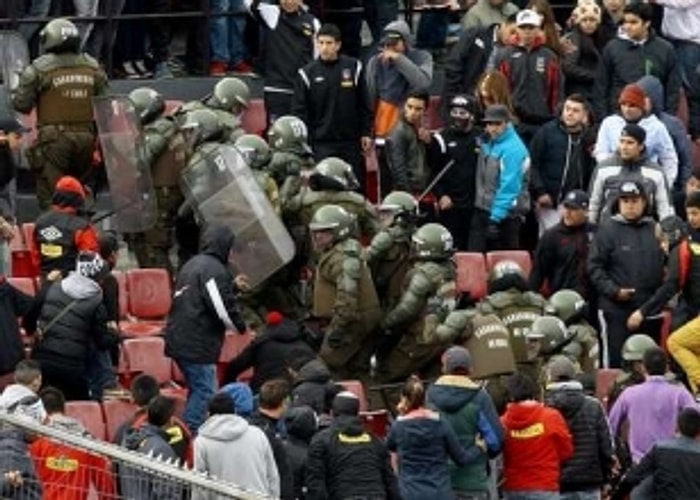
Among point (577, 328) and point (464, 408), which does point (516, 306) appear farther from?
point (464, 408)

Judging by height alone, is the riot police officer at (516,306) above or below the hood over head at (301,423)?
below

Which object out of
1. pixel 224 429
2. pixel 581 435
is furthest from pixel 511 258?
pixel 224 429

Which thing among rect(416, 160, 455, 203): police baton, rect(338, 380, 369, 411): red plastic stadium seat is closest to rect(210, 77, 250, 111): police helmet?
rect(416, 160, 455, 203): police baton

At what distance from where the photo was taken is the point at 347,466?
23641mm

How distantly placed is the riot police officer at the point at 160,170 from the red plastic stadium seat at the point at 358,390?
7.95 feet

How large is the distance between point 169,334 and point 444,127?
4.70 metres

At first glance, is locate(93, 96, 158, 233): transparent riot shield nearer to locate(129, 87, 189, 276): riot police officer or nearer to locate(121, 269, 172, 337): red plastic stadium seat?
locate(129, 87, 189, 276): riot police officer

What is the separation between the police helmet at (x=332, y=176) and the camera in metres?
27.4

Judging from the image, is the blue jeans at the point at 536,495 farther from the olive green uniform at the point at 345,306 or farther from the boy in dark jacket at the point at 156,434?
the boy in dark jacket at the point at 156,434

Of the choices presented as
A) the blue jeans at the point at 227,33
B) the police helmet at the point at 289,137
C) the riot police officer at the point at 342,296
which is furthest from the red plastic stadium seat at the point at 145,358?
the blue jeans at the point at 227,33

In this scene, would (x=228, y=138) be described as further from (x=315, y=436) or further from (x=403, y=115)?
(x=315, y=436)

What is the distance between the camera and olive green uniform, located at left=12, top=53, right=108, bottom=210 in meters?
28.5

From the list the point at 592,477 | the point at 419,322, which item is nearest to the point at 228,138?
the point at 419,322

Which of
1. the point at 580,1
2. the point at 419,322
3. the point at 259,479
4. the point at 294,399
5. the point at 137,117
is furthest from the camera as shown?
the point at 580,1
